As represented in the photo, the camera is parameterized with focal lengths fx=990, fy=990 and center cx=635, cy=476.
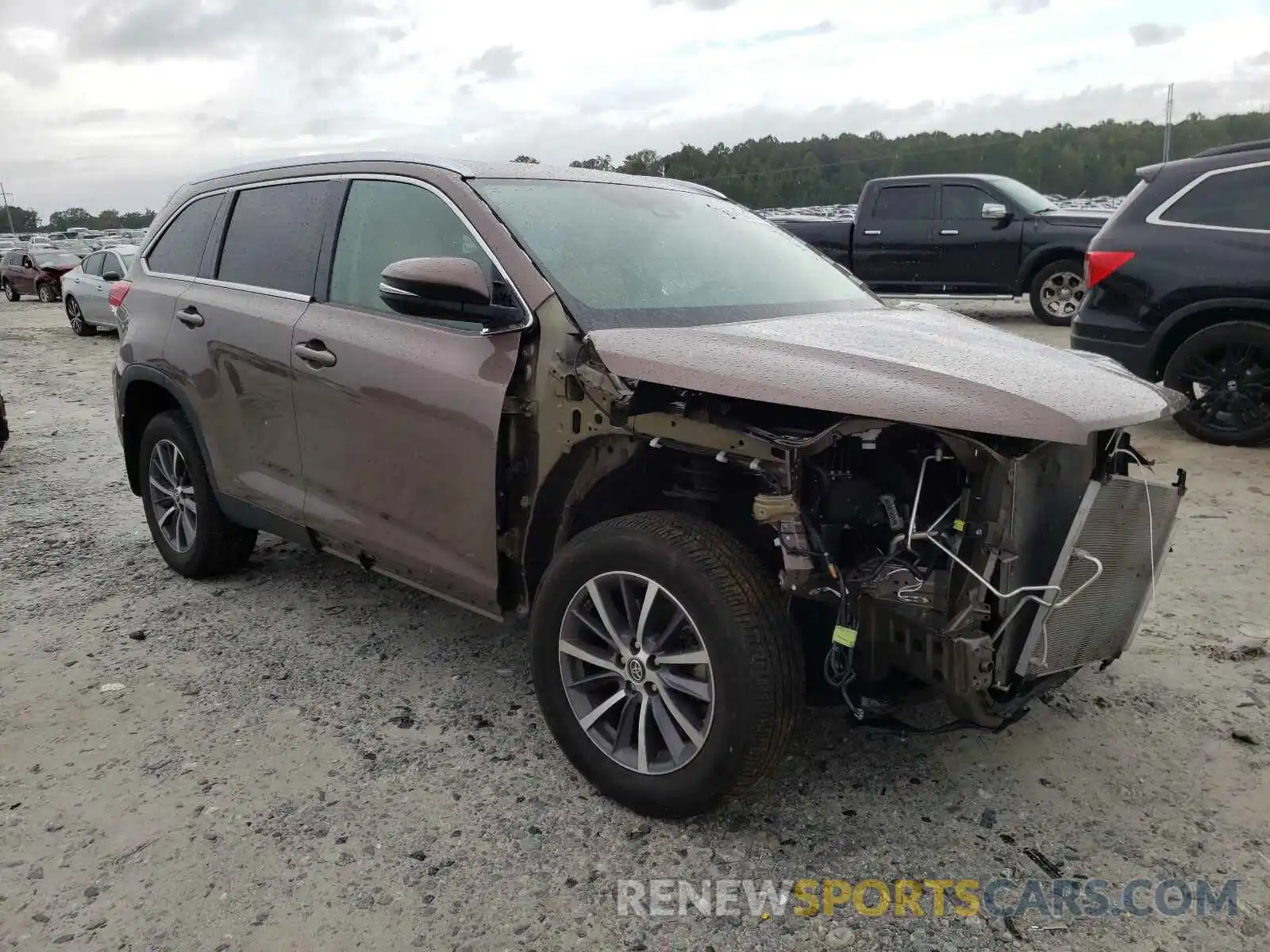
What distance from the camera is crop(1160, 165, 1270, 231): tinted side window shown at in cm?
631

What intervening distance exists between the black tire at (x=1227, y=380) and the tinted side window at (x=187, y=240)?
19.1 ft

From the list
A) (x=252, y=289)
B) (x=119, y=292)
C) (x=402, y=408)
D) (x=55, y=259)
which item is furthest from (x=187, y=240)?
(x=55, y=259)

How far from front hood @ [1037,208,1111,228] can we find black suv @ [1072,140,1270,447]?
5855mm

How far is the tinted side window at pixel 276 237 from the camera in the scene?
3.88 metres

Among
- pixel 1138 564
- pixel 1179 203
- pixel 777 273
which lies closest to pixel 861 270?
pixel 1179 203

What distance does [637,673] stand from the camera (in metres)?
2.79

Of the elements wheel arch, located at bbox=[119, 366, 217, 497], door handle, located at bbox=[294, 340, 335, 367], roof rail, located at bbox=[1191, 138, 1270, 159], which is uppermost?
roof rail, located at bbox=[1191, 138, 1270, 159]

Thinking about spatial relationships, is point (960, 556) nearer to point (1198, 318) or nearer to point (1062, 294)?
point (1198, 318)

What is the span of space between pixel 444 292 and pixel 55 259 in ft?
88.9

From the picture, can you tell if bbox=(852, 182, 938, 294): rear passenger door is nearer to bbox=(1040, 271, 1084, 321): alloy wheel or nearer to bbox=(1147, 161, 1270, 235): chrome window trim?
bbox=(1040, 271, 1084, 321): alloy wheel

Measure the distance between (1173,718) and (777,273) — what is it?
2.07m

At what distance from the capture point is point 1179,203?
21.7 ft

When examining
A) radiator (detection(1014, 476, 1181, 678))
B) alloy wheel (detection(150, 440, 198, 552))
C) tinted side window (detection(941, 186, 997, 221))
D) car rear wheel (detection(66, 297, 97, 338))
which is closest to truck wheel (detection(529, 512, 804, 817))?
radiator (detection(1014, 476, 1181, 678))

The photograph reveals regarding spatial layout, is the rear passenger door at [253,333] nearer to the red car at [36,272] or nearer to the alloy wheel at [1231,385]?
the alloy wheel at [1231,385]
